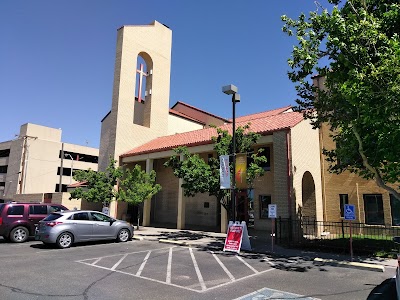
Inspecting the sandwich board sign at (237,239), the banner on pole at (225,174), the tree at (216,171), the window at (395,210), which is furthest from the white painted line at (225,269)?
the window at (395,210)

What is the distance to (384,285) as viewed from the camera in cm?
715

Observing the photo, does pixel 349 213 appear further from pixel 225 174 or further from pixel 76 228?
pixel 76 228

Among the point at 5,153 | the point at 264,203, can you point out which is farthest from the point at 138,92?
the point at 5,153

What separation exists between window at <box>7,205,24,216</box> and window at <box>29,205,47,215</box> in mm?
390

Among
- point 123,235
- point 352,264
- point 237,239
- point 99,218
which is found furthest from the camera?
point 123,235

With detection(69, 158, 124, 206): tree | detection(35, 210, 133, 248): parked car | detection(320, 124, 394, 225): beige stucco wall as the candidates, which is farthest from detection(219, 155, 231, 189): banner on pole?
detection(69, 158, 124, 206): tree

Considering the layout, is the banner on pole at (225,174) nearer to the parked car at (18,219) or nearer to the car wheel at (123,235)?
the car wheel at (123,235)

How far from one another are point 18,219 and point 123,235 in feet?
16.1

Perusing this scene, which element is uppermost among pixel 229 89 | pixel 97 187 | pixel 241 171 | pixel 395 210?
pixel 229 89

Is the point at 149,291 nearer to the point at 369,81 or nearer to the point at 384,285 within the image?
the point at 384,285

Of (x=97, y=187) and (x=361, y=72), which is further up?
(x=361, y=72)

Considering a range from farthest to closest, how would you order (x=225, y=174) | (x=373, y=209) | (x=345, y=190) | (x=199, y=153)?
(x=199, y=153), (x=345, y=190), (x=373, y=209), (x=225, y=174)

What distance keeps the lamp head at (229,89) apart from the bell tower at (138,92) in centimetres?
1528

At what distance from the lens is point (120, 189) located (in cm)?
2061
